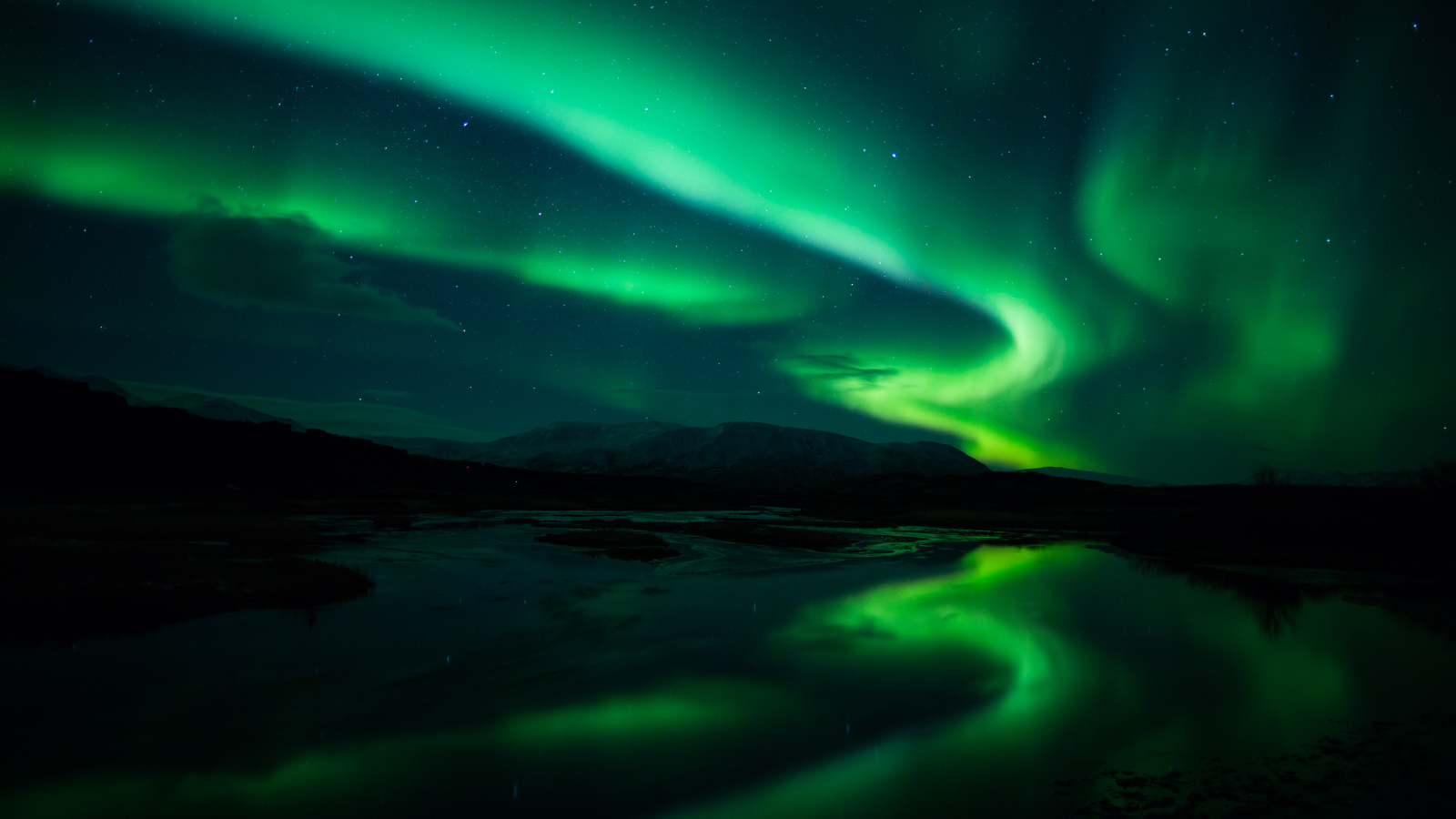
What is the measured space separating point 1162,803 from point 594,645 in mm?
15689

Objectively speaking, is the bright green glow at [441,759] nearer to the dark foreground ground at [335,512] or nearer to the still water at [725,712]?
the still water at [725,712]

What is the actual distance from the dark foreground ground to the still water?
15.3 feet

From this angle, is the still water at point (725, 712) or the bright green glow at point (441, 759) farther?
the still water at point (725, 712)

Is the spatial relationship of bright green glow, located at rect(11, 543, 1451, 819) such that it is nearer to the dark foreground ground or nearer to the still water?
the still water

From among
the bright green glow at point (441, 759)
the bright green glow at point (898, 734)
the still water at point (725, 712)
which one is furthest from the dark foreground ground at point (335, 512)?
the bright green glow at point (441, 759)

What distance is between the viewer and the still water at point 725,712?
11859mm

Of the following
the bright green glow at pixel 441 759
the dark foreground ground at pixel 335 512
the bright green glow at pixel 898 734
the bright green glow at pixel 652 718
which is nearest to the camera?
the bright green glow at pixel 441 759

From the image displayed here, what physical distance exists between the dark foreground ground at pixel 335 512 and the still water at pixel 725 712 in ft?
15.3

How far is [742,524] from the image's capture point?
7756cm

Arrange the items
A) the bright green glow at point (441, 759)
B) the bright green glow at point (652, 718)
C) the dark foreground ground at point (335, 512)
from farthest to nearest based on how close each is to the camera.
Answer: the dark foreground ground at point (335, 512) → the bright green glow at point (652, 718) → the bright green glow at point (441, 759)

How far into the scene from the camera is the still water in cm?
1186

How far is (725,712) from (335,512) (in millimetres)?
76130

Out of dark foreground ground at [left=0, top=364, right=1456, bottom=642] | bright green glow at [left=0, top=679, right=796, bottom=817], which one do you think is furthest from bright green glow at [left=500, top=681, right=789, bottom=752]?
dark foreground ground at [left=0, top=364, right=1456, bottom=642]

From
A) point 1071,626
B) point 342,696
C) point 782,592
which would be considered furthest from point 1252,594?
point 342,696
